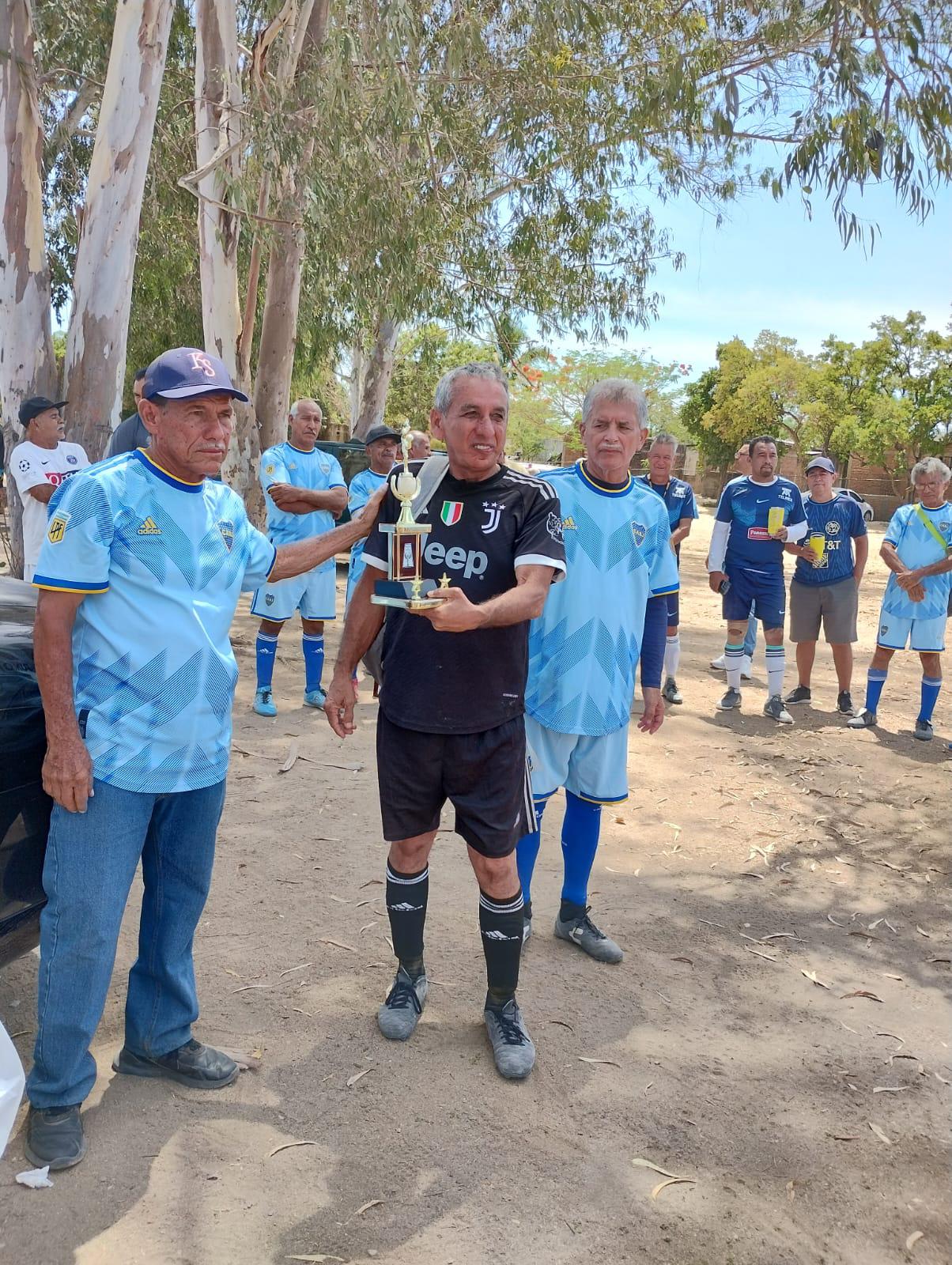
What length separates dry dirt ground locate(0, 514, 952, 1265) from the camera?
264 cm

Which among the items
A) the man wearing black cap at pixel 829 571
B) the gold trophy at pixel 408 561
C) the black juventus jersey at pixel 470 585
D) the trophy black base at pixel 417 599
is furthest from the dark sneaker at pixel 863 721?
the gold trophy at pixel 408 561

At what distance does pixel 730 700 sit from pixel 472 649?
19.5 ft

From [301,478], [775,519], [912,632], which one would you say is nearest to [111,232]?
[301,478]

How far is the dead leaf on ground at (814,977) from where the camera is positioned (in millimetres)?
4152

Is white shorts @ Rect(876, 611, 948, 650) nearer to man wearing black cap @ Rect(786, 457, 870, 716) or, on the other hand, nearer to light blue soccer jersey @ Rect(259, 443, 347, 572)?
man wearing black cap @ Rect(786, 457, 870, 716)

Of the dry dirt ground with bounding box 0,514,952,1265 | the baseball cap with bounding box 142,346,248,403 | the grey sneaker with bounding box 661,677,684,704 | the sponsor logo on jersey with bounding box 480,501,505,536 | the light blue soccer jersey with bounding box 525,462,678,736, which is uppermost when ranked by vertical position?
the baseball cap with bounding box 142,346,248,403

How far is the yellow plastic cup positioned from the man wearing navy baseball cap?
614 cm

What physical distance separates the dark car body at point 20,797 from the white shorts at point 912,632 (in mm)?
6790

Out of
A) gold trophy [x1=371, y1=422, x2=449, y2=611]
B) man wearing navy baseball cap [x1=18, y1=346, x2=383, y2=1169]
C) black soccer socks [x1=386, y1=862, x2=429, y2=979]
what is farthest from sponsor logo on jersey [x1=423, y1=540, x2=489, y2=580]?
black soccer socks [x1=386, y1=862, x2=429, y2=979]

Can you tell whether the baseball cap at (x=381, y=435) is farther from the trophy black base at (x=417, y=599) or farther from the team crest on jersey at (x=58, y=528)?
the team crest on jersey at (x=58, y=528)

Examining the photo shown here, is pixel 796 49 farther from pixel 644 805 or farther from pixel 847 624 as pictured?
pixel 644 805

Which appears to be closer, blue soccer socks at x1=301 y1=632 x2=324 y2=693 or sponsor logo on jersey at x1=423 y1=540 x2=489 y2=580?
sponsor logo on jersey at x1=423 y1=540 x2=489 y2=580

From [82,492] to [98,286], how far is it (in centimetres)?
743

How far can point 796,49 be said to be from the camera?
1258 centimetres
